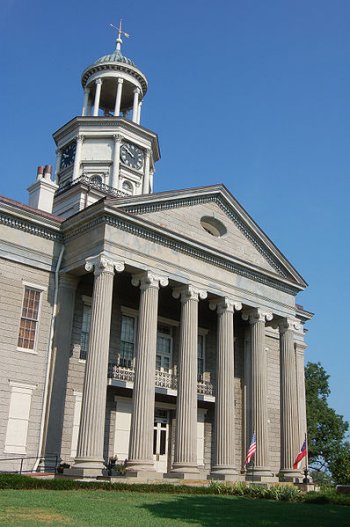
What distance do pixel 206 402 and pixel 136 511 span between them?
17.6 m

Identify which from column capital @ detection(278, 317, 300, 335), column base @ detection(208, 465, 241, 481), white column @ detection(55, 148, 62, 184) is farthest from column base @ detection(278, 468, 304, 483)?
white column @ detection(55, 148, 62, 184)

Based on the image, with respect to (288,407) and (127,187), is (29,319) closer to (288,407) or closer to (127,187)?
(288,407)

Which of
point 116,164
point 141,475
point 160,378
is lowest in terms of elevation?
point 141,475

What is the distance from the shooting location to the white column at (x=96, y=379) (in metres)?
21.8

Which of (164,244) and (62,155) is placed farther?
(62,155)

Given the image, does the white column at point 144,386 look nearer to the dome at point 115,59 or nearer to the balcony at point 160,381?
the balcony at point 160,381

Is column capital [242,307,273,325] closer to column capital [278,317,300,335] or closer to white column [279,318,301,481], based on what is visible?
column capital [278,317,300,335]

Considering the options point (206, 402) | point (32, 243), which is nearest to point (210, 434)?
point (206, 402)

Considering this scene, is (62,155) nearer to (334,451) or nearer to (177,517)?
(177,517)

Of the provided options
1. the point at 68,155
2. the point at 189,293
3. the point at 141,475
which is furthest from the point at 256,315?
the point at 68,155

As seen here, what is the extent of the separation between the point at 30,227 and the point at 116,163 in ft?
44.8

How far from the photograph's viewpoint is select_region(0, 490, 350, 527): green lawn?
1204 centimetres

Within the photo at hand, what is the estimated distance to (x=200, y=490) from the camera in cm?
2166

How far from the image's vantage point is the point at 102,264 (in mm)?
24125
